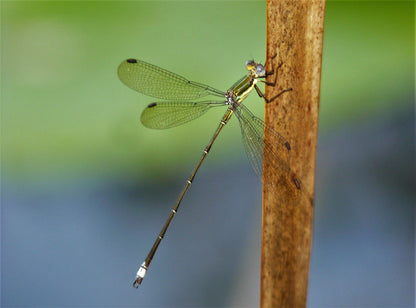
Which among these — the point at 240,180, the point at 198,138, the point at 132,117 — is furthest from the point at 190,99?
the point at 240,180

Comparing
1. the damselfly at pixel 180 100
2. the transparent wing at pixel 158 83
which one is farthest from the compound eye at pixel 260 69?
the transparent wing at pixel 158 83

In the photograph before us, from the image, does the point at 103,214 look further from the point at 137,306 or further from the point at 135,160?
the point at 137,306

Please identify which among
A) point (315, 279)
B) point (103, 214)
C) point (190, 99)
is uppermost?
point (190, 99)

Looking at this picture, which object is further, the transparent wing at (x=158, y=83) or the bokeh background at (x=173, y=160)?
the bokeh background at (x=173, y=160)

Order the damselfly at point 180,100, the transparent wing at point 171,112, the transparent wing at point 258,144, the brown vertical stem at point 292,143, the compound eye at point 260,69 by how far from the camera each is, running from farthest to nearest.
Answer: the transparent wing at point 171,112, the damselfly at point 180,100, the compound eye at point 260,69, the transparent wing at point 258,144, the brown vertical stem at point 292,143

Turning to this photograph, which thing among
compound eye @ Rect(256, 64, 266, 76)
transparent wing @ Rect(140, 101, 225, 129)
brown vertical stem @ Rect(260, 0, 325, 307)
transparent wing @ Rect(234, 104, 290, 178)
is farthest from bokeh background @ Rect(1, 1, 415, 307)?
brown vertical stem @ Rect(260, 0, 325, 307)

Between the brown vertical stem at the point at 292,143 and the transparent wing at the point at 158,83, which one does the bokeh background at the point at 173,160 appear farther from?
the brown vertical stem at the point at 292,143

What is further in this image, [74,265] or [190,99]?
[74,265]

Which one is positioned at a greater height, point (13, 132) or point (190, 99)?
point (190, 99)
